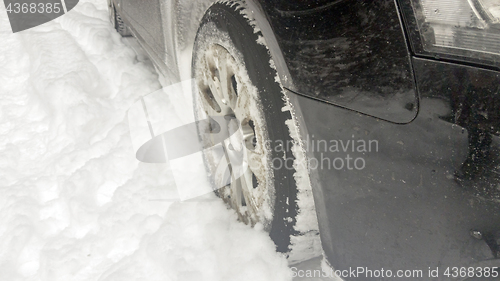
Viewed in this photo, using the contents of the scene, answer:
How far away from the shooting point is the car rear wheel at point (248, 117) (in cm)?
109

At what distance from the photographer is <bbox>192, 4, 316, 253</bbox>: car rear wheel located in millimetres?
1092

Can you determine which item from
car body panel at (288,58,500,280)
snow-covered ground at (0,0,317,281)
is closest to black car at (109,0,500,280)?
car body panel at (288,58,500,280)

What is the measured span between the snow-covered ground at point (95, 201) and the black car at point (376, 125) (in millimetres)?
435

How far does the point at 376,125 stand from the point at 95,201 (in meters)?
1.63

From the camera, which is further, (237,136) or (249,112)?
(237,136)

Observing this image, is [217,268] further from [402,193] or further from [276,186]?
[402,193]

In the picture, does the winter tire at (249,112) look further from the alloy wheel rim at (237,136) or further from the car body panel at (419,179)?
the car body panel at (419,179)

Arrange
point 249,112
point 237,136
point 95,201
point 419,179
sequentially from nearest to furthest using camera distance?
1. point 419,179
2. point 249,112
3. point 237,136
4. point 95,201

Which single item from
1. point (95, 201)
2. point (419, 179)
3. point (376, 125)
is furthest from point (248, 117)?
point (95, 201)

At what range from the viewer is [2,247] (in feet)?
5.82

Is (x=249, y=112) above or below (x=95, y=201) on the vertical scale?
above

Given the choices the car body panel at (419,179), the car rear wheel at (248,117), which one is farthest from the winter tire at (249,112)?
the car body panel at (419,179)

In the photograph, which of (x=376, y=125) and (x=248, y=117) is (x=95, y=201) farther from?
(x=376, y=125)

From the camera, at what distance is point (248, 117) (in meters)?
1.24
